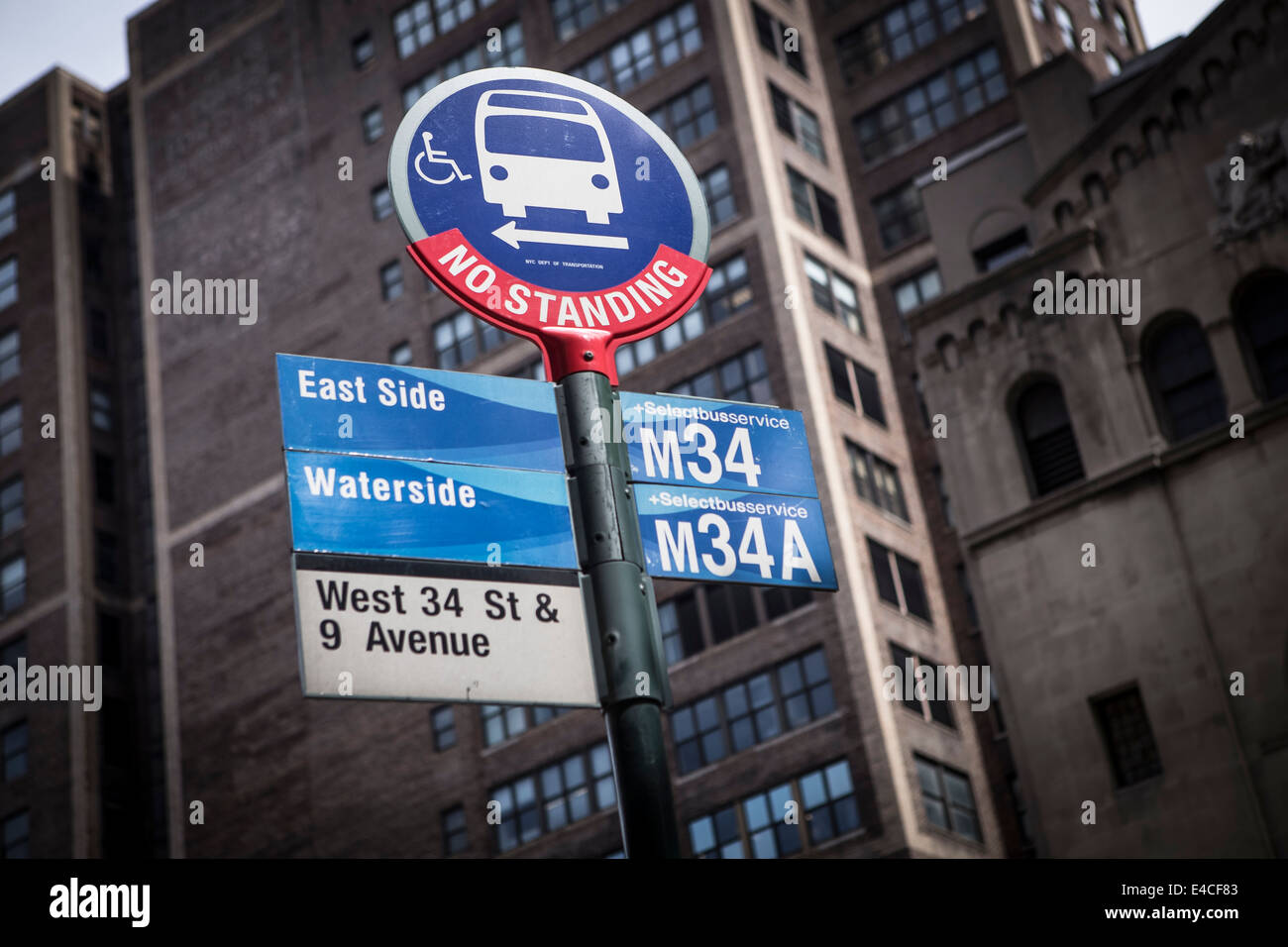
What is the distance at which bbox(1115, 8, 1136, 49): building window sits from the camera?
76.2 metres

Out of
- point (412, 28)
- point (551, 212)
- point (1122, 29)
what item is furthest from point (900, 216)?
point (551, 212)

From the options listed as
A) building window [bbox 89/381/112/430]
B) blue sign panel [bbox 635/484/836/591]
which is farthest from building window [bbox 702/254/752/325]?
blue sign panel [bbox 635/484/836/591]

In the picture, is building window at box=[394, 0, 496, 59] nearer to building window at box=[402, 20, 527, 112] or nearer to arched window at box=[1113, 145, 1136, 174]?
building window at box=[402, 20, 527, 112]

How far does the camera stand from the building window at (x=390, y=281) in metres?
70.1

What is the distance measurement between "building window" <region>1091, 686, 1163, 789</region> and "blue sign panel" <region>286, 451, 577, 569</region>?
1927 cm

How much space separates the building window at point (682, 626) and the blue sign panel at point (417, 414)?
151 ft

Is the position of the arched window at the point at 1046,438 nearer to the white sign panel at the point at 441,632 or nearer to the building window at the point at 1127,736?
the building window at the point at 1127,736

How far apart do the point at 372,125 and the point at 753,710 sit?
107 ft

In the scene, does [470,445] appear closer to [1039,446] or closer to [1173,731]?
[1173,731]

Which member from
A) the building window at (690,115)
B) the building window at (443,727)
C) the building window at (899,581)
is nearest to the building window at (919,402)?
the building window at (899,581)

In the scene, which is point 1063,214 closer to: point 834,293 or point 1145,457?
point 1145,457

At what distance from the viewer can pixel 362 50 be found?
249 feet
